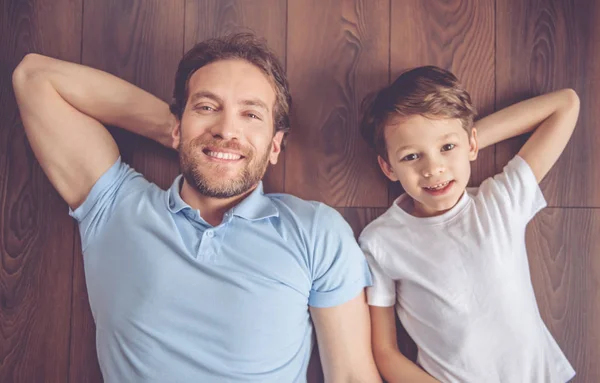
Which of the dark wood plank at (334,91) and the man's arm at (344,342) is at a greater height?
the dark wood plank at (334,91)

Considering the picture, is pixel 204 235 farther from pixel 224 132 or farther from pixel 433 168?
pixel 433 168

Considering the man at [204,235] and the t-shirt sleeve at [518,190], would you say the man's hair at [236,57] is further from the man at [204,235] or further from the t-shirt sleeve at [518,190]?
the t-shirt sleeve at [518,190]

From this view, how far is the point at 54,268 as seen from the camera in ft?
3.44

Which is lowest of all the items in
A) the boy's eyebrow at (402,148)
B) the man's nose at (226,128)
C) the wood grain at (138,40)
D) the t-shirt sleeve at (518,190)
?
the t-shirt sleeve at (518,190)

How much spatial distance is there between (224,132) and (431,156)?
0.46 m

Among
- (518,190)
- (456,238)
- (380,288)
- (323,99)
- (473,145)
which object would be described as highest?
(323,99)

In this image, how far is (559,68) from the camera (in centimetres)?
108

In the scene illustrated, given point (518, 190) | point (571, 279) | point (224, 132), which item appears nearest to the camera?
point (224, 132)

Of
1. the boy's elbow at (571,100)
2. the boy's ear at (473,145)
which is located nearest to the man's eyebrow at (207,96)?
the boy's ear at (473,145)

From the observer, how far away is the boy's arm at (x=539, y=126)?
97 centimetres

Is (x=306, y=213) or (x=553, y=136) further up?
(x=553, y=136)

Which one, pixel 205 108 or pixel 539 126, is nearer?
pixel 205 108

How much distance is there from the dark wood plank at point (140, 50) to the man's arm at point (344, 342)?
55 centimetres

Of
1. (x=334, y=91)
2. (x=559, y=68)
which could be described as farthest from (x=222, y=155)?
(x=559, y=68)
